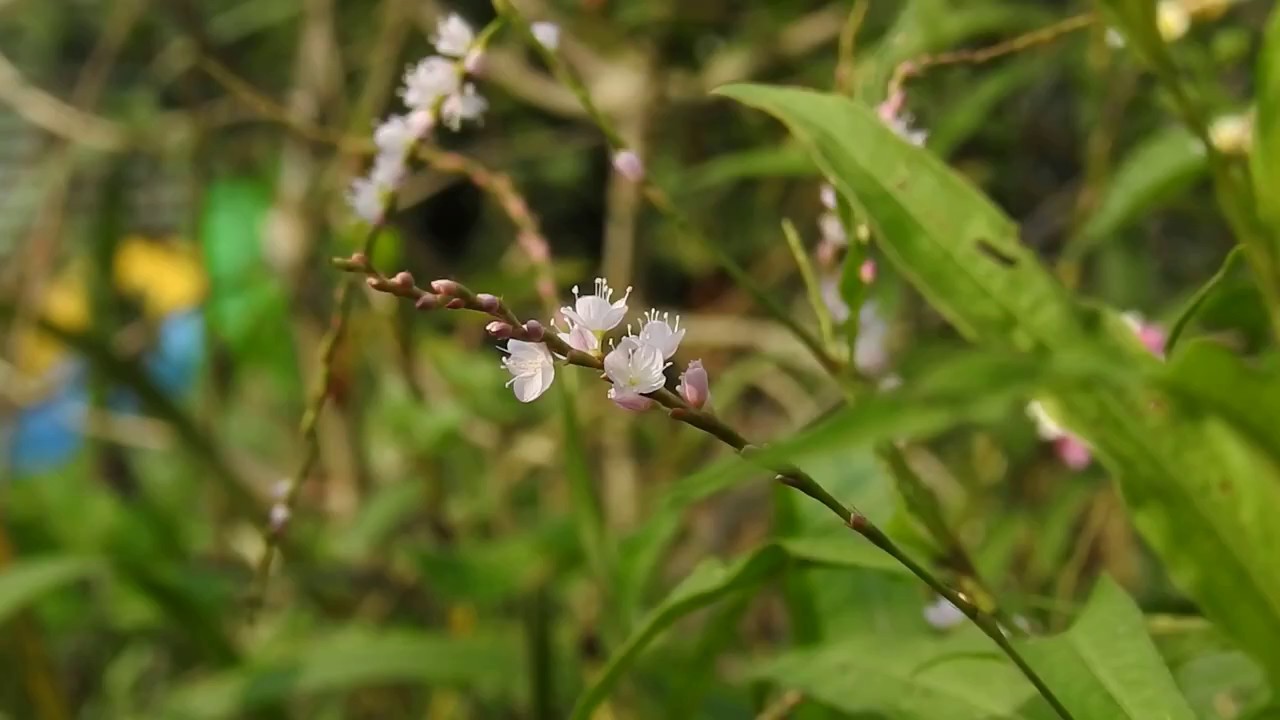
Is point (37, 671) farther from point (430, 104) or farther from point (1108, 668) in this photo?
point (1108, 668)

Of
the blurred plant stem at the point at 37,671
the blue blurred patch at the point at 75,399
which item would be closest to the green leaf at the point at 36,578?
the blurred plant stem at the point at 37,671

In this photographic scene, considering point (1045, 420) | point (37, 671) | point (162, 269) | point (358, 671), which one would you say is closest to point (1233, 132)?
point (1045, 420)

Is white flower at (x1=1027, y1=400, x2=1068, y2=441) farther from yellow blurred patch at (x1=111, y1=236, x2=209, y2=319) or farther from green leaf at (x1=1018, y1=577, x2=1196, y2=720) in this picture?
yellow blurred patch at (x1=111, y1=236, x2=209, y2=319)

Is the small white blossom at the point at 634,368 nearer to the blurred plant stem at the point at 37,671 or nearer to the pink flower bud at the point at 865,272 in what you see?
Answer: the pink flower bud at the point at 865,272

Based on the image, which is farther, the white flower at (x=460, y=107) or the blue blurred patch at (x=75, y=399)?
the blue blurred patch at (x=75, y=399)

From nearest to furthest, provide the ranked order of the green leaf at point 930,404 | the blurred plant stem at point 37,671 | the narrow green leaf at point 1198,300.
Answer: the green leaf at point 930,404 < the narrow green leaf at point 1198,300 < the blurred plant stem at point 37,671

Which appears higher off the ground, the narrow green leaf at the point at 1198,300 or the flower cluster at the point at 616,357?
the narrow green leaf at the point at 1198,300

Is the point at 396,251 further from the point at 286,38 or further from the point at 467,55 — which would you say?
the point at 286,38
